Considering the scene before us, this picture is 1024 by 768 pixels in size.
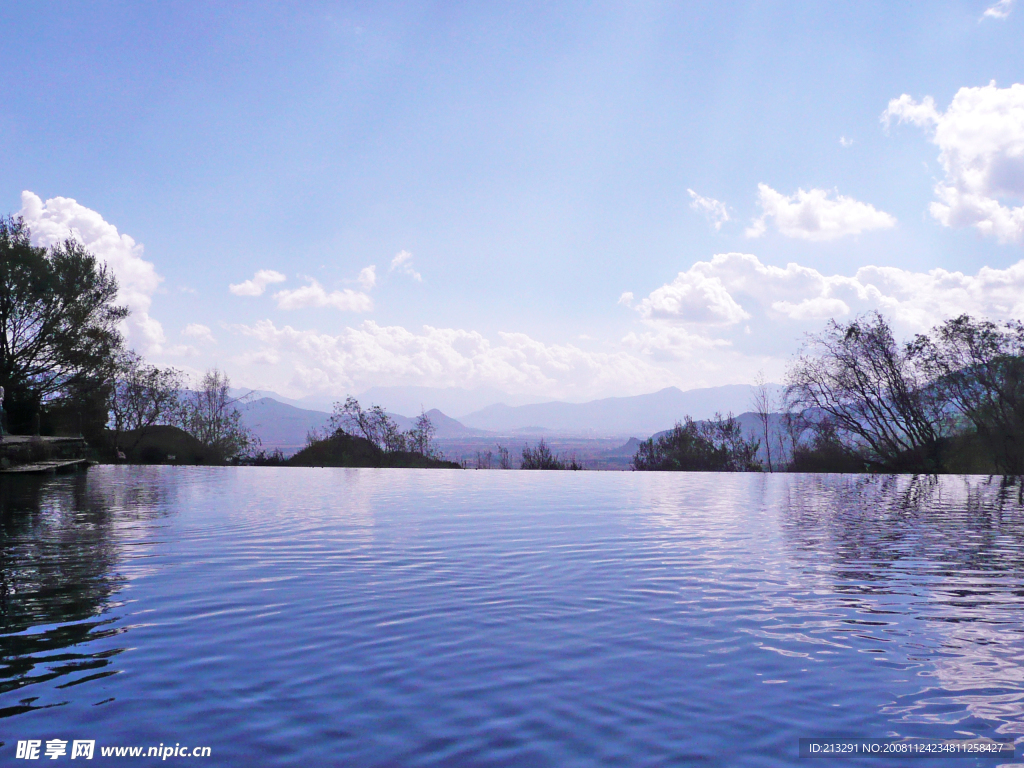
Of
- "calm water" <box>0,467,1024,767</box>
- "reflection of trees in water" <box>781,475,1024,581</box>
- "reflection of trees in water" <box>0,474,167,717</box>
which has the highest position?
"reflection of trees in water" <box>0,474,167,717</box>

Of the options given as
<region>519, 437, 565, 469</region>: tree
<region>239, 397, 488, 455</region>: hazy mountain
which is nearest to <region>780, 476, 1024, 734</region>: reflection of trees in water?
<region>519, 437, 565, 469</region>: tree

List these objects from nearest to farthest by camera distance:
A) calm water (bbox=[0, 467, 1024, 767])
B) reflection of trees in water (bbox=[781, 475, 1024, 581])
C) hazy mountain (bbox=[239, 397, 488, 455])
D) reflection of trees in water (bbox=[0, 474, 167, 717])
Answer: calm water (bbox=[0, 467, 1024, 767]), reflection of trees in water (bbox=[0, 474, 167, 717]), reflection of trees in water (bbox=[781, 475, 1024, 581]), hazy mountain (bbox=[239, 397, 488, 455])

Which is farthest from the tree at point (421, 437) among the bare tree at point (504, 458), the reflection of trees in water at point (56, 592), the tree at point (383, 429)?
the reflection of trees in water at point (56, 592)

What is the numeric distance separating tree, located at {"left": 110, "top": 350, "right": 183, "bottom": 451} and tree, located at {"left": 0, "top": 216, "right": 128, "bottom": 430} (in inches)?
91.2

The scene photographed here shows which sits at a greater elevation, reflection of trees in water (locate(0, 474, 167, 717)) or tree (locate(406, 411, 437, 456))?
tree (locate(406, 411, 437, 456))

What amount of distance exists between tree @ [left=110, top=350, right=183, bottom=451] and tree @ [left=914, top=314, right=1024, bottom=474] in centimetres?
3644

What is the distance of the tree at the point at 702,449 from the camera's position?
30.5 metres

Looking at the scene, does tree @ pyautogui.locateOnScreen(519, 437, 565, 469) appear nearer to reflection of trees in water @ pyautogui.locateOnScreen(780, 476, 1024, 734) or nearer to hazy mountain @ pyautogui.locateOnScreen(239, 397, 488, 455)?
hazy mountain @ pyautogui.locateOnScreen(239, 397, 488, 455)

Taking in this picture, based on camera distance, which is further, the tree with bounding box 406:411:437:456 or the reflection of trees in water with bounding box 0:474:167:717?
the tree with bounding box 406:411:437:456

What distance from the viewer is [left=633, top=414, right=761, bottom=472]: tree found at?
3048cm

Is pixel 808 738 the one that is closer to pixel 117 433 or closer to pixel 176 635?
pixel 176 635

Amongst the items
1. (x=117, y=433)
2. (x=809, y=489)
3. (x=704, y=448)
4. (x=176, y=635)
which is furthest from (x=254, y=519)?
(x=117, y=433)

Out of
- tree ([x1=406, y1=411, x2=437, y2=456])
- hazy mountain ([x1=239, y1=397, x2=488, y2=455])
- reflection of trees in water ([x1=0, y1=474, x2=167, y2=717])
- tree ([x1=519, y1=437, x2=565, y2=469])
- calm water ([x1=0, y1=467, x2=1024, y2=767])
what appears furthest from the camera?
hazy mountain ([x1=239, y1=397, x2=488, y2=455])

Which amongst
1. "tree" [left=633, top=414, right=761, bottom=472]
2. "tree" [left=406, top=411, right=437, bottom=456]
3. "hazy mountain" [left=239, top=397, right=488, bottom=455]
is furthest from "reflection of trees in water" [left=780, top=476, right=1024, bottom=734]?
"hazy mountain" [left=239, top=397, right=488, bottom=455]
